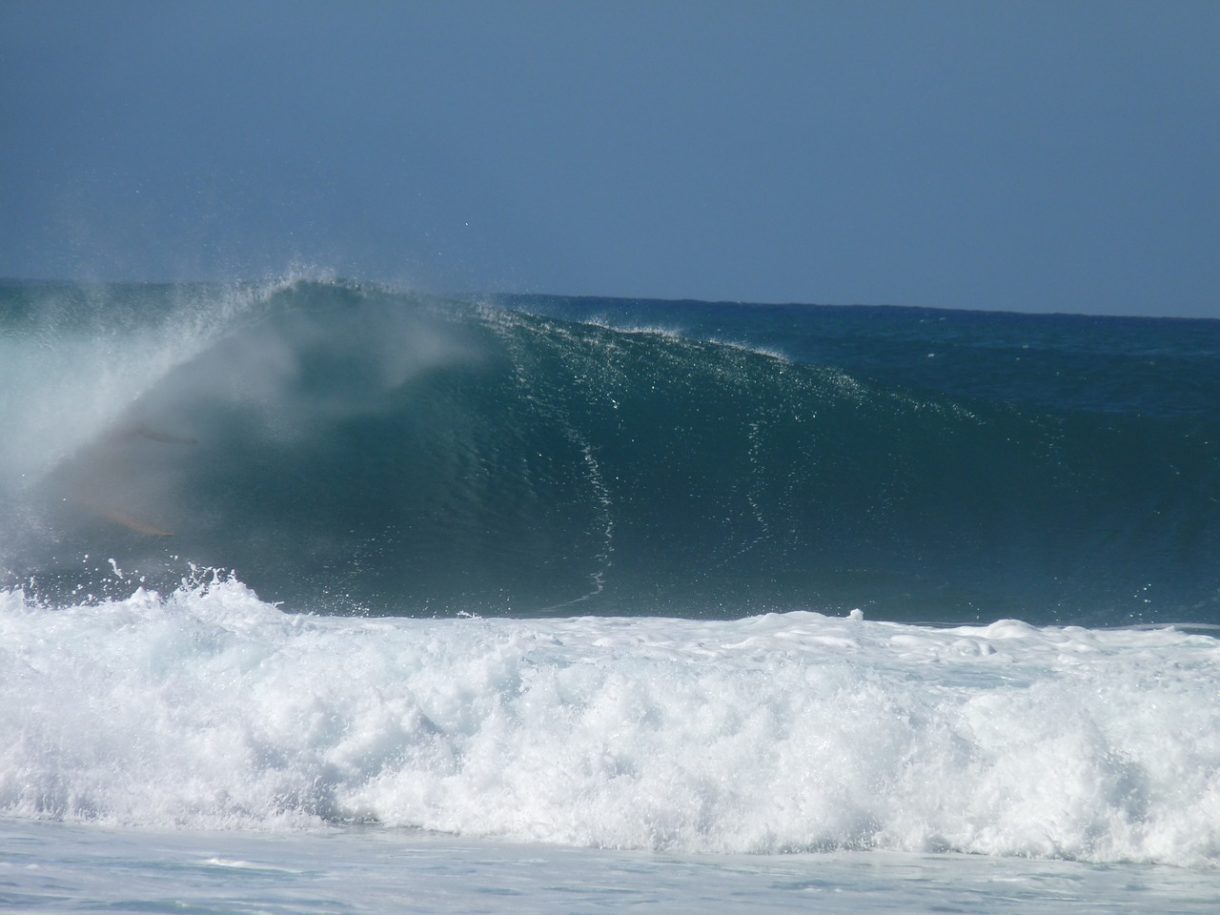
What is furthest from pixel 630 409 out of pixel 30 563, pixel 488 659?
pixel 488 659

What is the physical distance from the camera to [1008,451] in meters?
11.1

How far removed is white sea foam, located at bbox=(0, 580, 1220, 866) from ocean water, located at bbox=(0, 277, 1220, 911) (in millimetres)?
16

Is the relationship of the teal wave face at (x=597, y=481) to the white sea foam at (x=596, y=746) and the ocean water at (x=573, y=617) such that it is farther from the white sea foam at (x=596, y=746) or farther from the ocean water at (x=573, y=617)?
the white sea foam at (x=596, y=746)

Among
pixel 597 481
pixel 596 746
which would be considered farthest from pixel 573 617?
pixel 597 481

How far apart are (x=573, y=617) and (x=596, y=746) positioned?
8.72 feet

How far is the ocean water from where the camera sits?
4008mm

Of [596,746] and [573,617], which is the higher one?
[573,617]

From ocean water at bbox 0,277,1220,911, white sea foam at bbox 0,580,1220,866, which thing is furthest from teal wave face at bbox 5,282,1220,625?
white sea foam at bbox 0,580,1220,866

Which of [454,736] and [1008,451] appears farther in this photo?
[1008,451]

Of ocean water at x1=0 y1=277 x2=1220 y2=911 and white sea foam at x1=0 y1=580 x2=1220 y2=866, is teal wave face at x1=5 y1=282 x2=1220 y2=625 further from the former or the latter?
white sea foam at x1=0 y1=580 x2=1220 y2=866

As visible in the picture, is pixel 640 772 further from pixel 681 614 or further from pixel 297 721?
pixel 681 614

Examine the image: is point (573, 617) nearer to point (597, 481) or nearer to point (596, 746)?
point (596, 746)

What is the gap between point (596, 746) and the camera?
4488 millimetres

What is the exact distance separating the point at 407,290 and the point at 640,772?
9.81 meters
